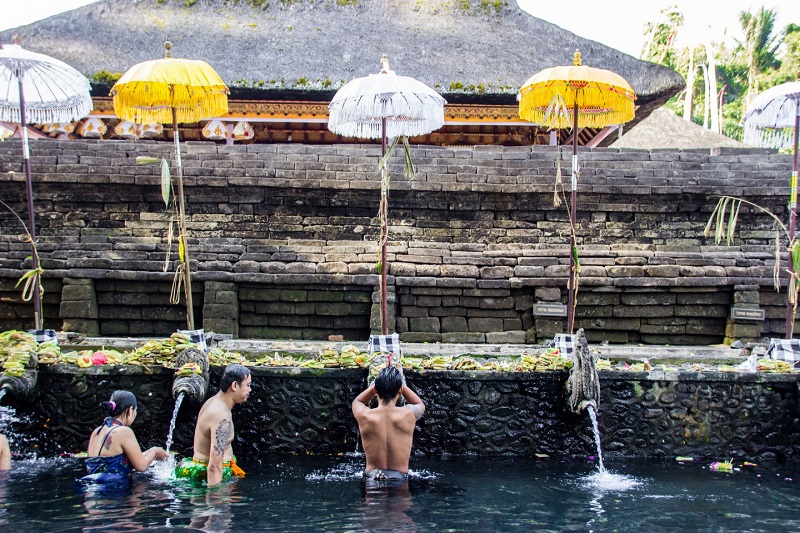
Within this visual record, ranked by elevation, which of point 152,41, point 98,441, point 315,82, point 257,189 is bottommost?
point 98,441

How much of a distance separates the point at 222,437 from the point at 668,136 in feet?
61.8

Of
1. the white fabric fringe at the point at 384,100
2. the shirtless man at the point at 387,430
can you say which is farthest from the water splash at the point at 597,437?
the white fabric fringe at the point at 384,100

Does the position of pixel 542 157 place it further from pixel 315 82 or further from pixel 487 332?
pixel 315 82

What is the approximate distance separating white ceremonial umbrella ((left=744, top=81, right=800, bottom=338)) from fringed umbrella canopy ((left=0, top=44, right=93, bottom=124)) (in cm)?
718

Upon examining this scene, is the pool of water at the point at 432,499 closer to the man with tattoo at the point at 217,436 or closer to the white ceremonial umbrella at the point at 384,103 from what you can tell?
the man with tattoo at the point at 217,436

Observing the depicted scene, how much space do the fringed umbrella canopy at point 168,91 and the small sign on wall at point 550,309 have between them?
4.53 metres

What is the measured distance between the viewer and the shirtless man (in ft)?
17.2

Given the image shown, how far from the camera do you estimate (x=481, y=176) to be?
33.6 ft

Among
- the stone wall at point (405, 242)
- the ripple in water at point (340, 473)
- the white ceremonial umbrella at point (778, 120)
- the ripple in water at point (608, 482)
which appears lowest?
the ripple in water at point (608, 482)

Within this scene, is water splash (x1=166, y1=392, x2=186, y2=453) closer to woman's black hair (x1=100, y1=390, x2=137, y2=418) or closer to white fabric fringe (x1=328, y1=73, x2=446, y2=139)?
woman's black hair (x1=100, y1=390, x2=137, y2=418)

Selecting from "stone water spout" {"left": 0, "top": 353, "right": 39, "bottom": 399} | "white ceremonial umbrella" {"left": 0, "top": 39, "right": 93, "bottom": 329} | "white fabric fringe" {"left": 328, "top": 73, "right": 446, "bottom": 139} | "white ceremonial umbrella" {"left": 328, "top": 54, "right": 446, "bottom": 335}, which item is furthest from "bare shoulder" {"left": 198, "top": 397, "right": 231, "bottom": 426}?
"white ceremonial umbrella" {"left": 0, "top": 39, "right": 93, "bottom": 329}

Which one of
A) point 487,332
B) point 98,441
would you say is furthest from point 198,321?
point 98,441

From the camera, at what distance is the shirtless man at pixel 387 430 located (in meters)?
5.25

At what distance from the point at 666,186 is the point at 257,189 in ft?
18.0
